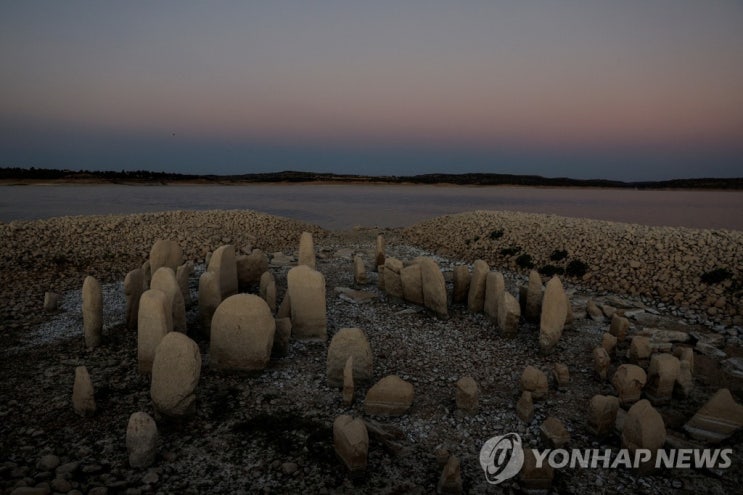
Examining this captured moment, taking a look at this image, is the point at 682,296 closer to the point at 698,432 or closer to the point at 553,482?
the point at 698,432

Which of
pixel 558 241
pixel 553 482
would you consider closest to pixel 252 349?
pixel 553 482

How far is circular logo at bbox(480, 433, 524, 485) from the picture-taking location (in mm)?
4375

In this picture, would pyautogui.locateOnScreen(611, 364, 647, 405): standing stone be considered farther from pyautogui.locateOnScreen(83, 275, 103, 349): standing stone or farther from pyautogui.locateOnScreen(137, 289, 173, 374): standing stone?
pyautogui.locateOnScreen(83, 275, 103, 349): standing stone

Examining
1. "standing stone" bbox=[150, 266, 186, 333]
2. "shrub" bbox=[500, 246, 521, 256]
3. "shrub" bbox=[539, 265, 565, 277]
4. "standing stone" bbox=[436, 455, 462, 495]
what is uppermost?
"standing stone" bbox=[150, 266, 186, 333]

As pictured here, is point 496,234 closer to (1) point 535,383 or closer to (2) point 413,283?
(2) point 413,283

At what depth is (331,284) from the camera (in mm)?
11633

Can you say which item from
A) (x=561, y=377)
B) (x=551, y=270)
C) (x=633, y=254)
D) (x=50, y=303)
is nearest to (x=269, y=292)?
(x=50, y=303)

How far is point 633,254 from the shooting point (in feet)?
40.8

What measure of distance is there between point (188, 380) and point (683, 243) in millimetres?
13418

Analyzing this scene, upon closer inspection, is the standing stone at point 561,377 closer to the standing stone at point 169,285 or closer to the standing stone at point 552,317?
the standing stone at point 552,317

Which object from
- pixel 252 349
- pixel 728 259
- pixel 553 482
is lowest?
pixel 553 482

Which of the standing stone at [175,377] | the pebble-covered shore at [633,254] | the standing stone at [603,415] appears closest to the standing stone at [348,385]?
the standing stone at [175,377]

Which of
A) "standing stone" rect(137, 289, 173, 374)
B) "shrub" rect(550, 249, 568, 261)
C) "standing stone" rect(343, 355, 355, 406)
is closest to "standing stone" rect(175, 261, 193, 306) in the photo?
"standing stone" rect(137, 289, 173, 374)

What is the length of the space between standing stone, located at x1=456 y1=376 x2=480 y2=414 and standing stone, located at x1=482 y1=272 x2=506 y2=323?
3257mm
